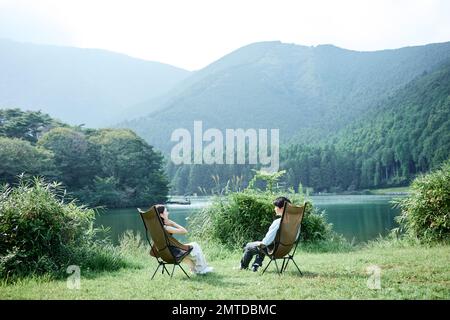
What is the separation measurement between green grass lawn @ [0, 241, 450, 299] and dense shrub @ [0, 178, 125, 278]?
0.47 m

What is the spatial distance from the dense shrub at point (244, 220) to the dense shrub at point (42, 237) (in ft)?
11.7

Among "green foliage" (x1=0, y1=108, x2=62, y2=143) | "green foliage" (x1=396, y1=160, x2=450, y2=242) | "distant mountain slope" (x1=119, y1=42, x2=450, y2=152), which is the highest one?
"distant mountain slope" (x1=119, y1=42, x2=450, y2=152)

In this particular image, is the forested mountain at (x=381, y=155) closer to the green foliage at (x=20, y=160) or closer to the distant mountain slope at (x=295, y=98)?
the distant mountain slope at (x=295, y=98)

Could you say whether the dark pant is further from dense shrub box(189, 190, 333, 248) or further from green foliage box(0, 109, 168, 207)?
green foliage box(0, 109, 168, 207)

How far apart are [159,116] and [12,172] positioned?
399ft

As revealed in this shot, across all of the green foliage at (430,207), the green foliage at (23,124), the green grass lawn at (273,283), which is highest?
the green foliage at (23,124)

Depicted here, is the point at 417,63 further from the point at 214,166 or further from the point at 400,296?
the point at 400,296

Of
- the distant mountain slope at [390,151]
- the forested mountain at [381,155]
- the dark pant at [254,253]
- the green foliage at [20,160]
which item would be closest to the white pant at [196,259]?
the dark pant at [254,253]

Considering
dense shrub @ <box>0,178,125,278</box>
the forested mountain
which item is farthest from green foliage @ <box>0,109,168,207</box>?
dense shrub @ <box>0,178,125,278</box>

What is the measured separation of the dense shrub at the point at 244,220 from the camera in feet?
38.1

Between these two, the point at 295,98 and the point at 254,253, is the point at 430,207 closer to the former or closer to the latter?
the point at 254,253

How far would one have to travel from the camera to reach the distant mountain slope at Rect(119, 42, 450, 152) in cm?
14725

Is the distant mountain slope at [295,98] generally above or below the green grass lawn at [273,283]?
above

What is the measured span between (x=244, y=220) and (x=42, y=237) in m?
5.23
